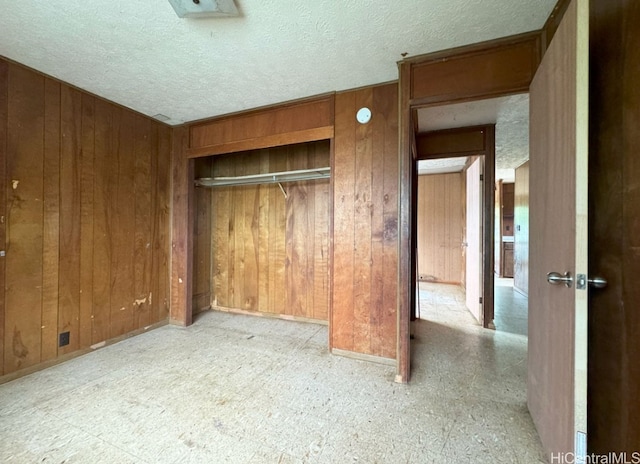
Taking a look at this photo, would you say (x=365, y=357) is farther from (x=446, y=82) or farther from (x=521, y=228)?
(x=521, y=228)

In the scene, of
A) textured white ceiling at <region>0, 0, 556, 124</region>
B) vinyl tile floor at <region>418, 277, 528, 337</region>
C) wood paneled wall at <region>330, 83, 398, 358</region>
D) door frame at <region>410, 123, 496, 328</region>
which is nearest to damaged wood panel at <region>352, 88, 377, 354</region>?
wood paneled wall at <region>330, 83, 398, 358</region>

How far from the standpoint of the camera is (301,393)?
1.77 metres

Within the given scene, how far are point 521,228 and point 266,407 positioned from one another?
5228 mm

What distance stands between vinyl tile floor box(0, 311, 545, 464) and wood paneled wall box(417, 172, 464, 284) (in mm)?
3273

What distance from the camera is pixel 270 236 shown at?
3.37m

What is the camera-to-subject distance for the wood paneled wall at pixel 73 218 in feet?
6.33

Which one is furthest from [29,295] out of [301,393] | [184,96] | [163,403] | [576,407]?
[576,407]

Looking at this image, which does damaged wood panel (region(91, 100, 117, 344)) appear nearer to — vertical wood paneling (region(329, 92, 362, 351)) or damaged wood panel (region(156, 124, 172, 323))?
damaged wood panel (region(156, 124, 172, 323))

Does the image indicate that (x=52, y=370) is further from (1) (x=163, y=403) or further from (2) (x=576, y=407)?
(2) (x=576, y=407)

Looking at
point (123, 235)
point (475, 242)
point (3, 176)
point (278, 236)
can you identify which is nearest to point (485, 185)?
point (475, 242)

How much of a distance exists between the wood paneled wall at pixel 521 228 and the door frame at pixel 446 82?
→ 149 inches

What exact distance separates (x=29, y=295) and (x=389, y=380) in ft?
9.24

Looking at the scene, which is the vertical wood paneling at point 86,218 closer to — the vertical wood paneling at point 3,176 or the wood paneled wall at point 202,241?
the vertical wood paneling at point 3,176

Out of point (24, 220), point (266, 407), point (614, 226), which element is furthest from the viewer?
point (24, 220)
